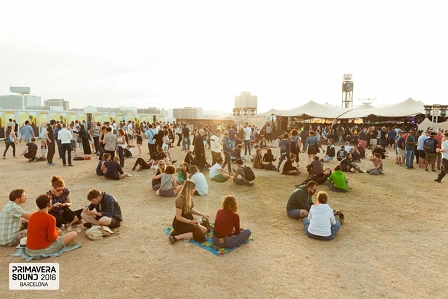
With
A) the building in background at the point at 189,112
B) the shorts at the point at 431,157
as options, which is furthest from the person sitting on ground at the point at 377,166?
the building in background at the point at 189,112

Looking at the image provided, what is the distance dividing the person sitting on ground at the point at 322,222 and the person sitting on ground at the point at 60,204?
181 inches

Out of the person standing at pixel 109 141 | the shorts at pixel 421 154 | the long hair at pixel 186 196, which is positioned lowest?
the long hair at pixel 186 196

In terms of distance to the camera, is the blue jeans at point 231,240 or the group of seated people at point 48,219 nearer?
the group of seated people at point 48,219

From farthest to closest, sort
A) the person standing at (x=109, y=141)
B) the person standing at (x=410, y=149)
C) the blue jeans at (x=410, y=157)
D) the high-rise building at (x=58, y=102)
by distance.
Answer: the high-rise building at (x=58, y=102)
the blue jeans at (x=410, y=157)
the person standing at (x=410, y=149)
the person standing at (x=109, y=141)

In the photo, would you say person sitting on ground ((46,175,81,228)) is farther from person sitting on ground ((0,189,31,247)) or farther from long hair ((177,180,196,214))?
long hair ((177,180,196,214))

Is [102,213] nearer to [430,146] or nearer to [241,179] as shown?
[241,179]

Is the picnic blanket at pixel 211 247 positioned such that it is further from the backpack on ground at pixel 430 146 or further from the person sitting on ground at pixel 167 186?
the backpack on ground at pixel 430 146

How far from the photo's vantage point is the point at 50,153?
12805 mm

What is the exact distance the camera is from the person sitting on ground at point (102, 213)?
220 inches

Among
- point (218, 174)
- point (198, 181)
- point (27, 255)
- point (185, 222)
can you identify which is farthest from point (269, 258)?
point (218, 174)

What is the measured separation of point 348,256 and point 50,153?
12.6m

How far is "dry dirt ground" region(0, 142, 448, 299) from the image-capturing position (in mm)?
3812

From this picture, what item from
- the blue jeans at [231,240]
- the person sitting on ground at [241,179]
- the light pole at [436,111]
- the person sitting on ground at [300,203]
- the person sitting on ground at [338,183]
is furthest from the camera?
the light pole at [436,111]

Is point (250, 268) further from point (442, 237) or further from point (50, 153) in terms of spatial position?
point (50, 153)
